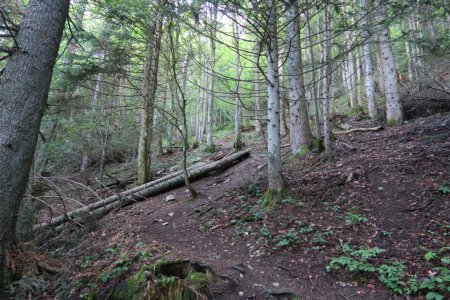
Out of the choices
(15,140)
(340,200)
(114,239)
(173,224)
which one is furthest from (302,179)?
(15,140)

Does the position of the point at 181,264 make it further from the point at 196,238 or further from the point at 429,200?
the point at 429,200

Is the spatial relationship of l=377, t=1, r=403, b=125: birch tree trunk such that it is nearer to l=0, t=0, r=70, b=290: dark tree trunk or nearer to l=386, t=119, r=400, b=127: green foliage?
l=386, t=119, r=400, b=127: green foliage

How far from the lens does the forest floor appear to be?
11.8 feet

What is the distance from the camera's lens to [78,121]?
35.6ft

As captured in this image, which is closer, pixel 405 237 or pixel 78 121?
pixel 405 237

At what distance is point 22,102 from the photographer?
297cm

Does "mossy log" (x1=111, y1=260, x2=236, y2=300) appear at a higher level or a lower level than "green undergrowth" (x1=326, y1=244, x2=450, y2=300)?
higher

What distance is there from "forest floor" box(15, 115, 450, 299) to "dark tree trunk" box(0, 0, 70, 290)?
118 centimetres

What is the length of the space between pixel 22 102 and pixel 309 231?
4.26m

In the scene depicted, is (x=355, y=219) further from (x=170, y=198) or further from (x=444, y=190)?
(x=170, y=198)

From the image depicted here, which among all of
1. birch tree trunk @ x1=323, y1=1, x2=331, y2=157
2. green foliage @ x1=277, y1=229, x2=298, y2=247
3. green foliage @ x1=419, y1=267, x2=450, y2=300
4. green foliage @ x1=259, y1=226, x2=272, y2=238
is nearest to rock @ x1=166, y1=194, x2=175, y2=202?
green foliage @ x1=259, y1=226, x2=272, y2=238

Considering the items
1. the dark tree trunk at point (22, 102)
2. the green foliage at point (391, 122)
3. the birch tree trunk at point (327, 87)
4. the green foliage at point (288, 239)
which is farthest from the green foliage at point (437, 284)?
the green foliage at point (391, 122)

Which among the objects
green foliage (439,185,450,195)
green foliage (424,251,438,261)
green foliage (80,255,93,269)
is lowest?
green foliage (80,255,93,269)

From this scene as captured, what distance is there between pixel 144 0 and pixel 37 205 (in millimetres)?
5337
